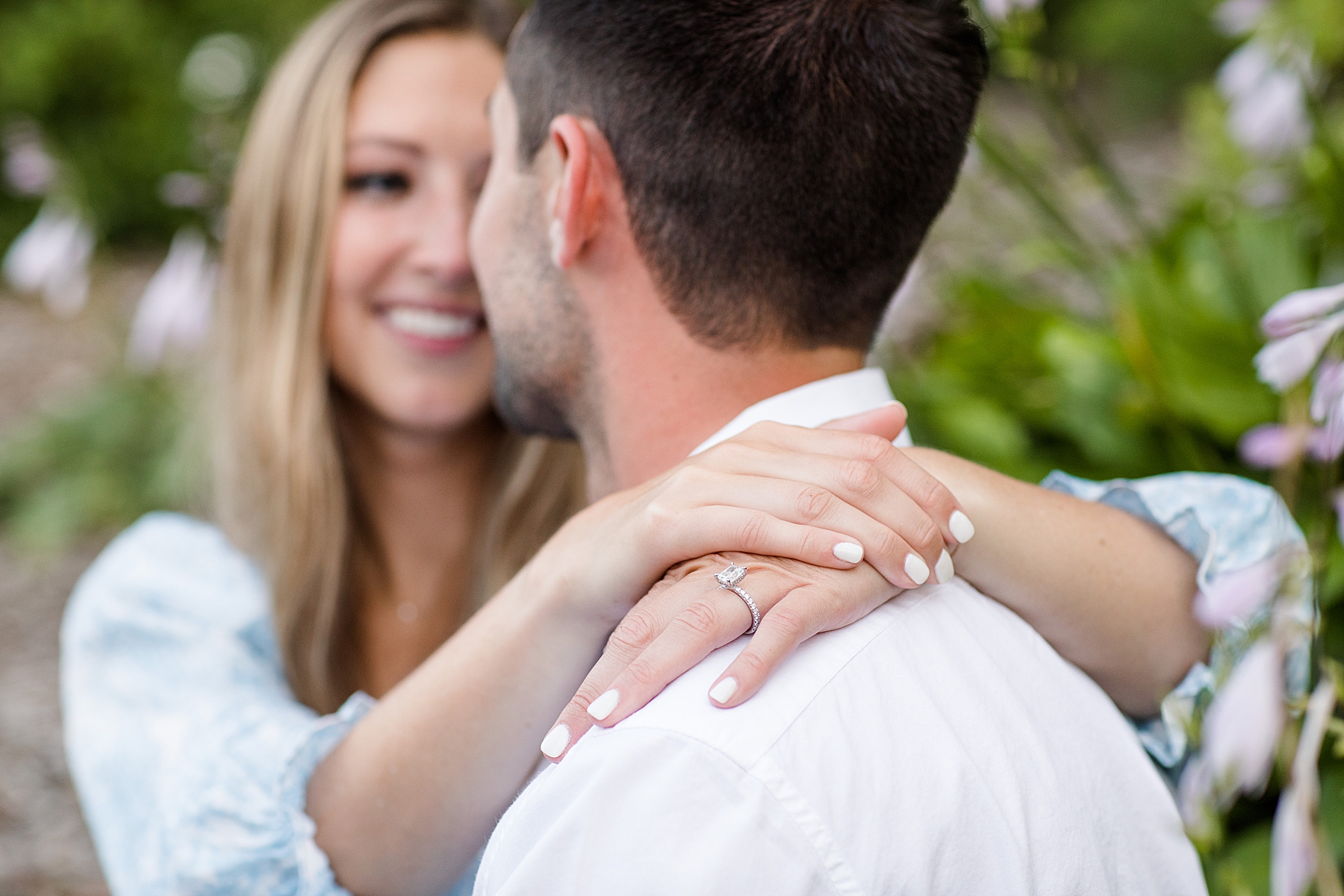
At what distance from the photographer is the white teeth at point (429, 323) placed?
2.08 meters

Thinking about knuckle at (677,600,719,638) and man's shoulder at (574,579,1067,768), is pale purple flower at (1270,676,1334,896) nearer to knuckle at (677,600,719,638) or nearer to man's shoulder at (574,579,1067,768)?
man's shoulder at (574,579,1067,768)

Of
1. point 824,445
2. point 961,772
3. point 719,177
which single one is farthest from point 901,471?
point 719,177

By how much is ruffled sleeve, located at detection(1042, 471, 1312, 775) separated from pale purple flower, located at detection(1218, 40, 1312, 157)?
1.46 meters

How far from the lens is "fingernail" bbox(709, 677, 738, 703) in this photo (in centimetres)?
89

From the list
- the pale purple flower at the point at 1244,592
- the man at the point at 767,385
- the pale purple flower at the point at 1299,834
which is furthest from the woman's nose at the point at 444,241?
the pale purple flower at the point at 1299,834

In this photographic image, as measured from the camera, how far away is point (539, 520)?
2309mm

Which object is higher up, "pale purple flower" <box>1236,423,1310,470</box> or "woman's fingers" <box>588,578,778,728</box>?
"pale purple flower" <box>1236,423,1310,470</box>

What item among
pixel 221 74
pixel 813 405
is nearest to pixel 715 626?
pixel 813 405

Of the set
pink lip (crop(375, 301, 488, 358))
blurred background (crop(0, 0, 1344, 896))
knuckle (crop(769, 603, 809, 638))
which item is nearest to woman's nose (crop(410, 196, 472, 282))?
pink lip (crop(375, 301, 488, 358))

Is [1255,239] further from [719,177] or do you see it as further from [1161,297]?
[719,177]

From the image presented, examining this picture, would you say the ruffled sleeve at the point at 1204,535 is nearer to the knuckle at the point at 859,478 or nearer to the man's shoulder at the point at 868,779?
the man's shoulder at the point at 868,779

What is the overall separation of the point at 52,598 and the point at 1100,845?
14.5ft

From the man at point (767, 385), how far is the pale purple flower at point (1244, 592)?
0.26 m

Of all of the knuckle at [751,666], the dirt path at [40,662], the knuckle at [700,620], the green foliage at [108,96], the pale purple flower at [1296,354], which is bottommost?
the dirt path at [40,662]
